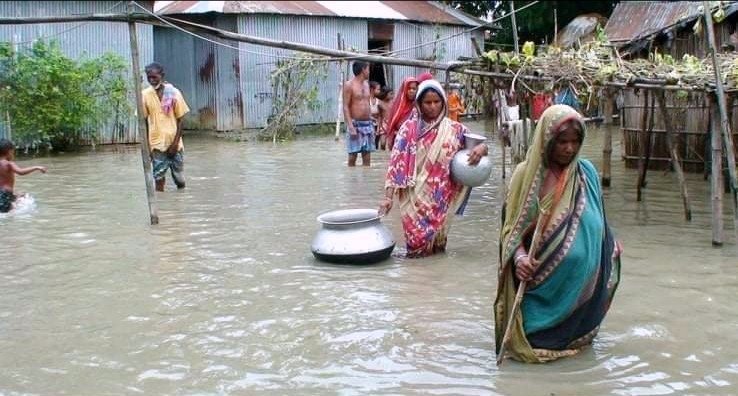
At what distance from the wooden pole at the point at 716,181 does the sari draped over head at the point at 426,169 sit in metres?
2.10

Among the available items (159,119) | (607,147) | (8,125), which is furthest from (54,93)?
(607,147)

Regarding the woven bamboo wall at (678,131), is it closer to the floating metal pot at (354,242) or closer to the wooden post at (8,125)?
the floating metal pot at (354,242)

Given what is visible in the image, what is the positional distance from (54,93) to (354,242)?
1042 cm

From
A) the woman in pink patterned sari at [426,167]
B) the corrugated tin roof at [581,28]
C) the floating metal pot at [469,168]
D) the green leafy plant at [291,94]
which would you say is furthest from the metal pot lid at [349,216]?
the corrugated tin roof at [581,28]

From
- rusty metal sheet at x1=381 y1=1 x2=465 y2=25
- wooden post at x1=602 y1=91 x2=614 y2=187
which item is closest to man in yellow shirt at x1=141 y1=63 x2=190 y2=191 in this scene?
wooden post at x1=602 y1=91 x2=614 y2=187

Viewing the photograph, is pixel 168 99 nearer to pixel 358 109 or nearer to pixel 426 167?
pixel 358 109

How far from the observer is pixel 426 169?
656cm

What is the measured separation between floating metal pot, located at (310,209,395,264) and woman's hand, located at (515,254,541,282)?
2.42 meters

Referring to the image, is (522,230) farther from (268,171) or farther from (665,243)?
(268,171)

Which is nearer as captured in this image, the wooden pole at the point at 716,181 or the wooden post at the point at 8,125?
the wooden pole at the point at 716,181

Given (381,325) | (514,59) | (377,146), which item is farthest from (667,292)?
(377,146)

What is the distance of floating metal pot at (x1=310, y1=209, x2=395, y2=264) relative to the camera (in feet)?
21.1

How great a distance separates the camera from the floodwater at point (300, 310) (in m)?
4.25

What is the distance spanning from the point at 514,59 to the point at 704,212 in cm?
287
